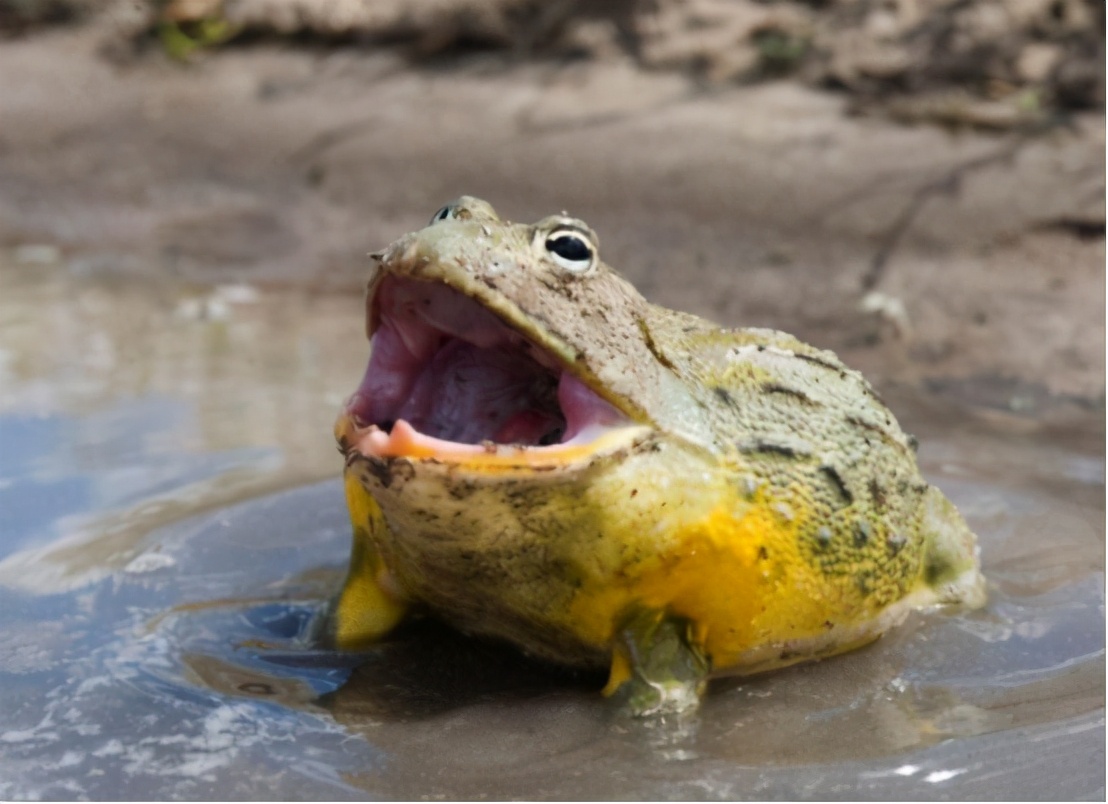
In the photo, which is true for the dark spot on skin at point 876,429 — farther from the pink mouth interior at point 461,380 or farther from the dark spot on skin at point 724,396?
the pink mouth interior at point 461,380

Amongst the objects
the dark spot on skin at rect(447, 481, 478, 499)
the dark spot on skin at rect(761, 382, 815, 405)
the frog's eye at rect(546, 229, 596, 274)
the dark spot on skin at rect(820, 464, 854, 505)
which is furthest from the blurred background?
the frog's eye at rect(546, 229, 596, 274)

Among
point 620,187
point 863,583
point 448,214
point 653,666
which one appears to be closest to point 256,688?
point 653,666

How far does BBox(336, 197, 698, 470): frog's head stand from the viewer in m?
2.87

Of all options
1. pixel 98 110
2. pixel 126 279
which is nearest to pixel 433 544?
pixel 126 279

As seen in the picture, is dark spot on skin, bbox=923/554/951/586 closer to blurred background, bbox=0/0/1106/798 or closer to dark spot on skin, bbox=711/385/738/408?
blurred background, bbox=0/0/1106/798

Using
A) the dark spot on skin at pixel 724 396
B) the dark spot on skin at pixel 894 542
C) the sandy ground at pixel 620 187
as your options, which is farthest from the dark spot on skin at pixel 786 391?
the sandy ground at pixel 620 187

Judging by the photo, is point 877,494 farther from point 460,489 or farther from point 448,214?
point 448,214

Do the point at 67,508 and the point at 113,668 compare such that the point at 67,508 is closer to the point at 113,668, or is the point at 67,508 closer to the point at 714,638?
the point at 113,668

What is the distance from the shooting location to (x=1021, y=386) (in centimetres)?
627

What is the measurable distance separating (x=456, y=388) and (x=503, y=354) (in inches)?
5.2

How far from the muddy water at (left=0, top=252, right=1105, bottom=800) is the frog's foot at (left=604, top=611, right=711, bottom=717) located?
6cm

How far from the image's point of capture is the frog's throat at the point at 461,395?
2.90 metres

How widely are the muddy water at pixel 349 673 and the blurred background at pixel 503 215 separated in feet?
0.04

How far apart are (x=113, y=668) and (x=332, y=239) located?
17.1 feet
